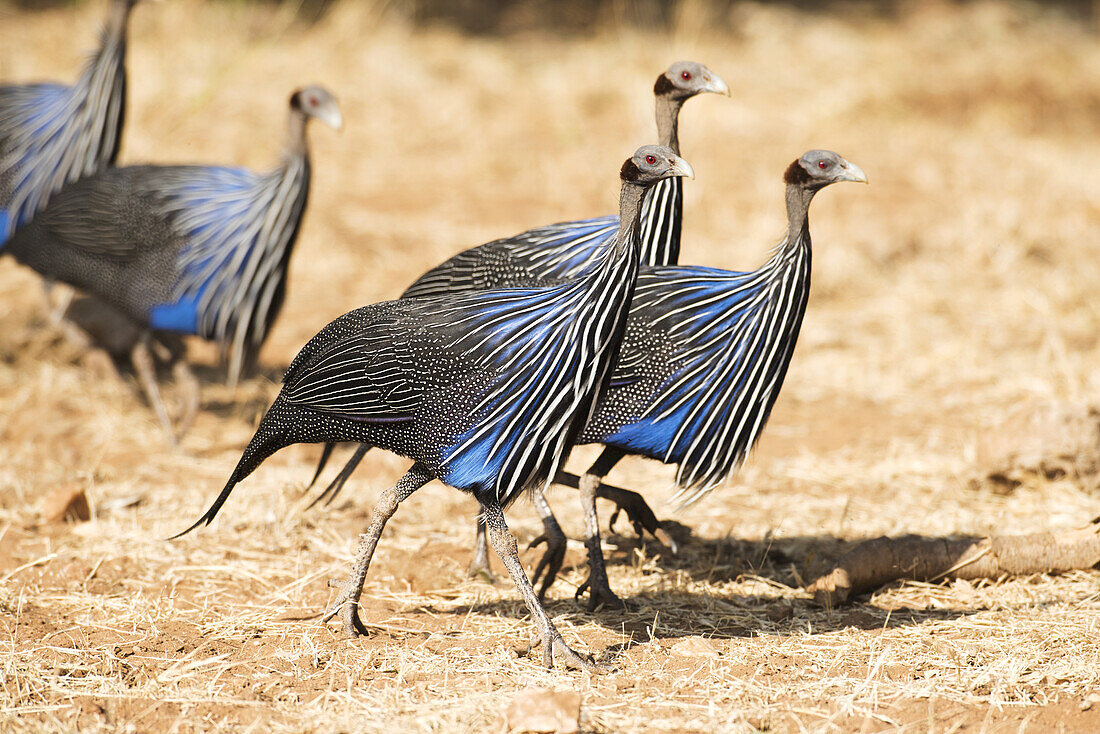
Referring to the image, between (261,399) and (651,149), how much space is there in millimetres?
3032

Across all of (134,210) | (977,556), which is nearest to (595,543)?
(977,556)

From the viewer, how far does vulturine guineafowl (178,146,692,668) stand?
3133 millimetres

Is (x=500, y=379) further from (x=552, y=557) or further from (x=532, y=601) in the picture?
(x=552, y=557)

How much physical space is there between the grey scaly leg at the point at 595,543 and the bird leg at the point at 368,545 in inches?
25.7

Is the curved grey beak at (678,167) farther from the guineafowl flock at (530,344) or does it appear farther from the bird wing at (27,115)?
the bird wing at (27,115)

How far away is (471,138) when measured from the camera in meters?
9.98

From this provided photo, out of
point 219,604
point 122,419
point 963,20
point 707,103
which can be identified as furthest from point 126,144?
point 963,20

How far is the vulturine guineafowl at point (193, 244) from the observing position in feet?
17.5

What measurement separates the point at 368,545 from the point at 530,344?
789mm

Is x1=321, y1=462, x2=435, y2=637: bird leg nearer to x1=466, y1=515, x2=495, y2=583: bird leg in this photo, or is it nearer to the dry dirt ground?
the dry dirt ground

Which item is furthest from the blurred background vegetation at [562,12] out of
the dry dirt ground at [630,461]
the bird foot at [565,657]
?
the bird foot at [565,657]

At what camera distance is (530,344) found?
10.3ft

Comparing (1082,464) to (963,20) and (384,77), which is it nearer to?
(384,77)

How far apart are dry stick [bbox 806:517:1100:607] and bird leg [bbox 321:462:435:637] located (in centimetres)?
137
